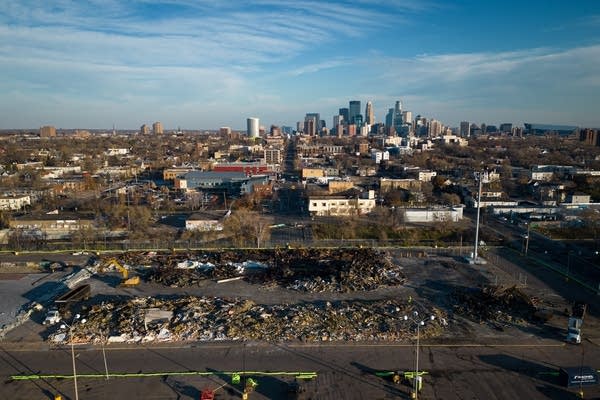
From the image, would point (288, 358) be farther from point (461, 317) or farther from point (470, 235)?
point (470, 235)

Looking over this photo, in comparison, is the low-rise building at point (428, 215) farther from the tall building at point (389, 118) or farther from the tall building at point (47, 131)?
the tall building at point (389, 118)

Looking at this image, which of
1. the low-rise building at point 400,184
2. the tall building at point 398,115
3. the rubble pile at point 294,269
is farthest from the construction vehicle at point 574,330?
the tall building at point 398,115

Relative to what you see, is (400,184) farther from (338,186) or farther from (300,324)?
(300,324)

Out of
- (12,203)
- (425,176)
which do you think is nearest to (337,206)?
(425,176)

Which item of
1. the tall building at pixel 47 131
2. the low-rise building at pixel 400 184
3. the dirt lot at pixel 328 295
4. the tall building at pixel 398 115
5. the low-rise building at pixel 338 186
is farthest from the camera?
the tall building at pixel 398 115

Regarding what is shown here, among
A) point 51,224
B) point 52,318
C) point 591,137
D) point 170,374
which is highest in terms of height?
point 591,137

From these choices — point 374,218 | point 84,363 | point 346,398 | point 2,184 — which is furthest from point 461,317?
point 2,184

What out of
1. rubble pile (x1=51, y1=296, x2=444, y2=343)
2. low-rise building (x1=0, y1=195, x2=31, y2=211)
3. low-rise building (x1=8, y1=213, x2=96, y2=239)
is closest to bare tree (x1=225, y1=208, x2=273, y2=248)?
rubble pile (x1=51, y1=296, x2=444, y2=343)
